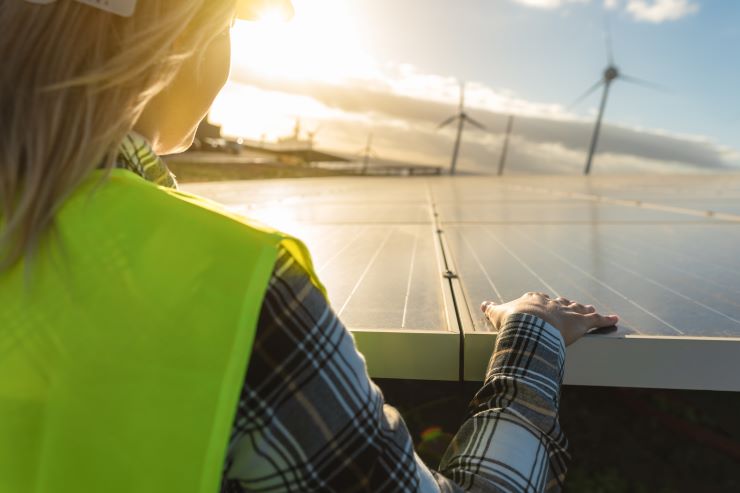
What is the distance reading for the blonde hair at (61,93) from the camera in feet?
2.95

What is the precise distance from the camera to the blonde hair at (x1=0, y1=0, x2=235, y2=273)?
2.95ft

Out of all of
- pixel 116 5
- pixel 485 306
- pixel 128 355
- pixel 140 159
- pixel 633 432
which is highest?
pixel 116 5

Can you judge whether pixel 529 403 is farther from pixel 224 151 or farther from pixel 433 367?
pixel 224 151

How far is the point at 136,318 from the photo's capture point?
83 cm

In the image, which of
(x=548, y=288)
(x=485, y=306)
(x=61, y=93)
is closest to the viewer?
(x=61, y=93)

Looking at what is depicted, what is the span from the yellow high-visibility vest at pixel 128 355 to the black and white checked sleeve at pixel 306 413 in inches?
1.9

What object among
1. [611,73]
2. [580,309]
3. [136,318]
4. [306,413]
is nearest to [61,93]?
[136,318]

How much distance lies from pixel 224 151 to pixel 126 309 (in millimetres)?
60092

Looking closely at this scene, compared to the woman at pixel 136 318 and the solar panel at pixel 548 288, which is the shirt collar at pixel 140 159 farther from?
the solar panel at pixel 548 288

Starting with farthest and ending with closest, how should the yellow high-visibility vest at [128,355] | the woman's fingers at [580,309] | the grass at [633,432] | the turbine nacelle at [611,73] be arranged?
the turbine nacelle at [611,73] < the grass at [633,432] < the woman's fingers at [580,309] < the yellow high-visibility vest at [128,355]

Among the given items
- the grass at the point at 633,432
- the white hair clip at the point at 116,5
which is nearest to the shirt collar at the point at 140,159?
the white hair clip at the point at 116,5

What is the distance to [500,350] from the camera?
1.50m

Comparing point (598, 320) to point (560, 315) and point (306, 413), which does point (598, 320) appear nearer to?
point (560, 315)

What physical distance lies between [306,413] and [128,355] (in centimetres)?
26
